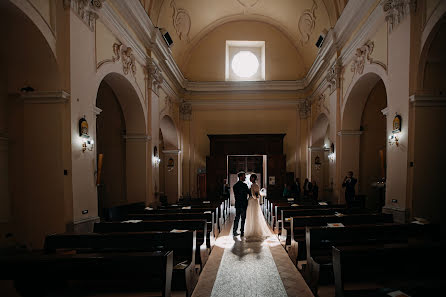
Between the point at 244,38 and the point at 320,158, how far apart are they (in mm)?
7446

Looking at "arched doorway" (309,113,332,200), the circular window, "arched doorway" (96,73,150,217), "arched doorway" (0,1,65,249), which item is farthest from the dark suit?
the circular window

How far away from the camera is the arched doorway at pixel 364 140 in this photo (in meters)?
9.22

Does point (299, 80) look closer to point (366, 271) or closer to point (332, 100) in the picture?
point (332, 100)

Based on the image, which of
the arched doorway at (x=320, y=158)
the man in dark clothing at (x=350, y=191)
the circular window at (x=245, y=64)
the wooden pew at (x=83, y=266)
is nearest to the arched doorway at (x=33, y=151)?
the wooden pew at (x=83, y=266)

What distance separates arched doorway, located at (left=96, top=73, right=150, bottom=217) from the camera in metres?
8.82

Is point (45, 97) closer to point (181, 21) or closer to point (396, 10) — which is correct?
point (396, 10)

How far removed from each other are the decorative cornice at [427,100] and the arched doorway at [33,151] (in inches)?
266

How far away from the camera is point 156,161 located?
9805 mm

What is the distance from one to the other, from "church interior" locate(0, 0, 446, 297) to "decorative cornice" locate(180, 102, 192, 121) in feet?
6.21

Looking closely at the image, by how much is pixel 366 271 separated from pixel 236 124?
39.3ft

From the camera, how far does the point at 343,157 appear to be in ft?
30.3

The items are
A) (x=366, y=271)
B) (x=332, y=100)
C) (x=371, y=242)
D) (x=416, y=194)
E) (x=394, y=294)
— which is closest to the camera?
(x=394, y=294)

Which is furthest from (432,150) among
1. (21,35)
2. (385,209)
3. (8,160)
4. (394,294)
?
(8,160)

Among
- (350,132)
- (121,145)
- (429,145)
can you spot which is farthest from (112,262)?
(350,132)
